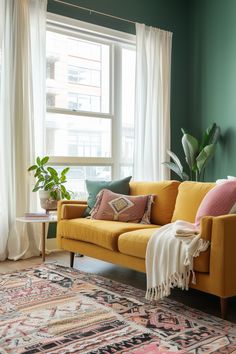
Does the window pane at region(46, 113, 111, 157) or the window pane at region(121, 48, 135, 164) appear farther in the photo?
the window pane at region(121, 48, 135, 164)

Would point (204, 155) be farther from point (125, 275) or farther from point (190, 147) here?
point (125, 275)

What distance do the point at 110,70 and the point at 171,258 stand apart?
125 inches

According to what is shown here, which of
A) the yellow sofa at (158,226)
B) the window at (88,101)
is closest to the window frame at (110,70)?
the window at (88,101)

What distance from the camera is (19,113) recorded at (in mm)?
4254

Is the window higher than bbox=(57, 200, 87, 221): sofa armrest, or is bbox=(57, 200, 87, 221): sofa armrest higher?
the window

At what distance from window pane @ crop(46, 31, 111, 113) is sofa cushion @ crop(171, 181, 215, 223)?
197 cm

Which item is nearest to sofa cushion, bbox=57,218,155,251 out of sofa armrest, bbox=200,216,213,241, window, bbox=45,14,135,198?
sofa armrest, bbox=200,216,213,241

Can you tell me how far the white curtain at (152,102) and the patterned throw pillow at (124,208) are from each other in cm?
150

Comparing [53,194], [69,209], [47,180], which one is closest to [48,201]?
[53,194]

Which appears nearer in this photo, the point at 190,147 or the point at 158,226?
the point at 158,226

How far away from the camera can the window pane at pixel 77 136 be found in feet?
15.6

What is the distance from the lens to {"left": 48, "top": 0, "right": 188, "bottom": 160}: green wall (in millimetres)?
5105

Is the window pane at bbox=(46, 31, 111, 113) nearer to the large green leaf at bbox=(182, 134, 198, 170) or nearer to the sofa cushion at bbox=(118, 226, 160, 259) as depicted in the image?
the large green leaf at bbox=(182, 134, 198, 170)

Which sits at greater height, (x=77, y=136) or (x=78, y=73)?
(x=78, y=73)
